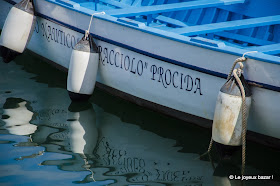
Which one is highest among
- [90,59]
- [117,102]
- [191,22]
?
[191,22]

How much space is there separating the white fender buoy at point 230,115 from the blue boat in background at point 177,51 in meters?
0.24

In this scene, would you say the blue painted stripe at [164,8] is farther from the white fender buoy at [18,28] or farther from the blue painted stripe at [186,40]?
the white fender buoy at [18,28]

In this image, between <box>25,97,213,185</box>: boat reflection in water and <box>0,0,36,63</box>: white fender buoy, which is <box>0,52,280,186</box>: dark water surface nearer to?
<box>25,97,213,185</box>: boat reflection in water

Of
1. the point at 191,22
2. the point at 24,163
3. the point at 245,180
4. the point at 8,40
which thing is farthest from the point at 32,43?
the point at 245,180

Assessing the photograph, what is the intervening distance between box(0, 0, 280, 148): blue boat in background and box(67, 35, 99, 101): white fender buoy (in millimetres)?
198

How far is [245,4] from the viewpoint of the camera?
25.9 ft

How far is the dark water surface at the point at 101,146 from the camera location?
542 centimetres

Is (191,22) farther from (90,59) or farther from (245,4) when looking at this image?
(90,59)

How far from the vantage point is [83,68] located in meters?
6.89

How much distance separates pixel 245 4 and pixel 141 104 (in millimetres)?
2358

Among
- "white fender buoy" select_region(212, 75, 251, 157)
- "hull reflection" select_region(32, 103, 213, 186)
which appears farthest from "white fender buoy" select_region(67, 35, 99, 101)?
"white fender buoy" select_region(212, 75, 251, 157)

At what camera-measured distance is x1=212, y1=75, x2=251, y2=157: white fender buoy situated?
538 centimetres

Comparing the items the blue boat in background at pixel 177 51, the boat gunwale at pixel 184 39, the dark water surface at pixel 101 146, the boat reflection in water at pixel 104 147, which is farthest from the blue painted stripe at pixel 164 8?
the boat reflection in water at pixel 104 147

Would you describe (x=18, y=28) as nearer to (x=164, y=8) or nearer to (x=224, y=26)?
(x=164, y=8)
